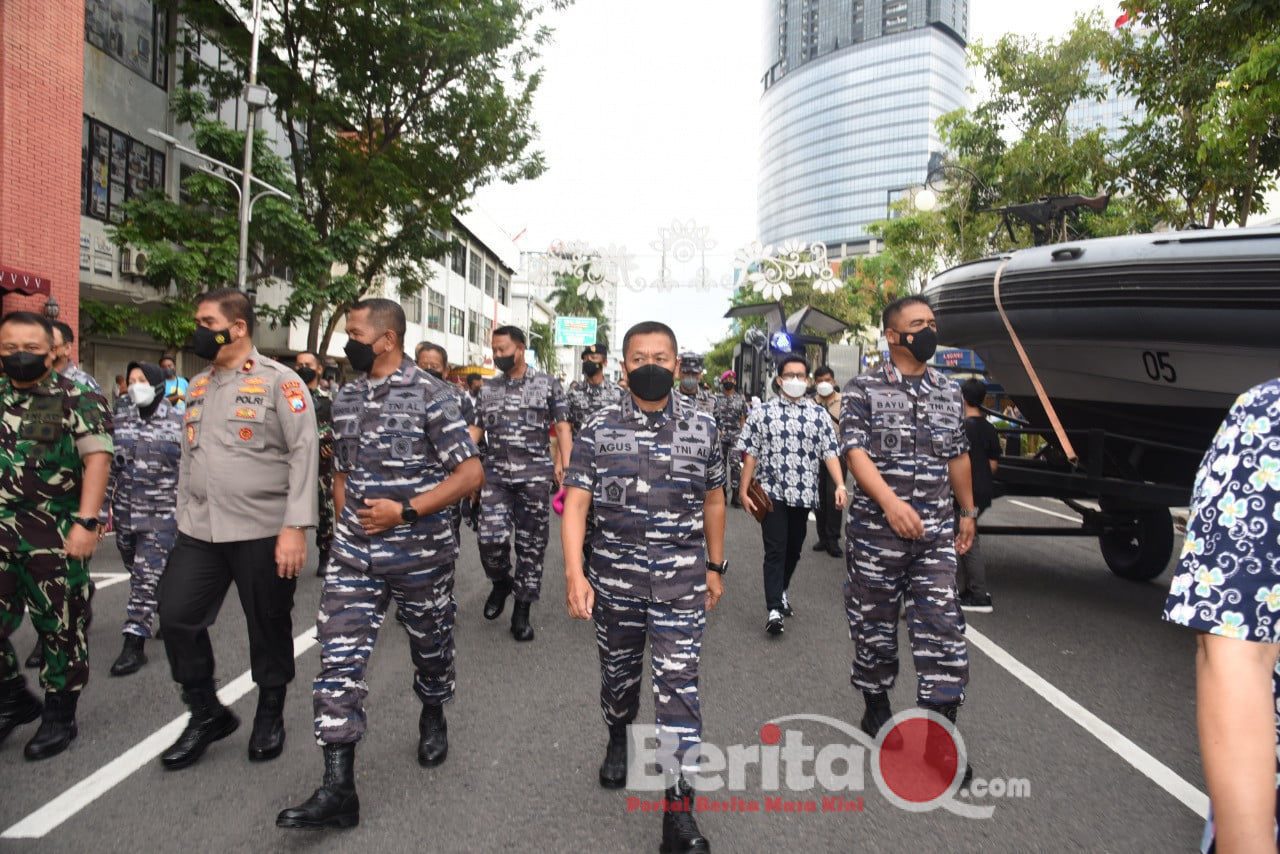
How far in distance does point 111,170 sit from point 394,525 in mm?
16679

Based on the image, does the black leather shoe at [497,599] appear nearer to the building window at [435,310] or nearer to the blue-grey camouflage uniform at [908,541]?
the blue-grey camouflage uniform at [908,541]

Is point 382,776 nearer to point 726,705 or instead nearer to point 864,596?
point 726,705

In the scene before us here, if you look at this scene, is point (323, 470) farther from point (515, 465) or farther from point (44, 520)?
point (44, 520)

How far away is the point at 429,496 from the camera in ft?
10.0

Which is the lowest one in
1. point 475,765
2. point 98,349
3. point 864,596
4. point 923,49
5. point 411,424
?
point 475,765

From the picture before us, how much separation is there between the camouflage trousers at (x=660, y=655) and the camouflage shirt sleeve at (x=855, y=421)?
1.00 metres

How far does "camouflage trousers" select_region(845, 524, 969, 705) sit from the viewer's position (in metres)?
3.23

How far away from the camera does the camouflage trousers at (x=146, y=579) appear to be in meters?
4.40

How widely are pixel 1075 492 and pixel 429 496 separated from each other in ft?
15.3

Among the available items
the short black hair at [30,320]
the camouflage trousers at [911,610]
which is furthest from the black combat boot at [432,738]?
the short black hair at [30,320]

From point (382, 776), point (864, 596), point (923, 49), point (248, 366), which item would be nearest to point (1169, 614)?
point (864, 596)

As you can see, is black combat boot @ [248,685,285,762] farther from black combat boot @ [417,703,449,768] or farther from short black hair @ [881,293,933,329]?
short black hair @ [881,293,933,329]

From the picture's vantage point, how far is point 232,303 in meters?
3.31

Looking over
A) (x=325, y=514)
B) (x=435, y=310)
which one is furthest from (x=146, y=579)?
(x=435, y=310)
